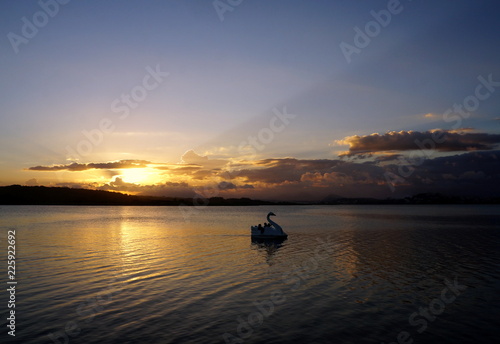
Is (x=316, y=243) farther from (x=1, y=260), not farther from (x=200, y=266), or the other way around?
(x=1, y=260)

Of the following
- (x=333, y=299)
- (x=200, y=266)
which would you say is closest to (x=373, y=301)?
(x=333, y=299)

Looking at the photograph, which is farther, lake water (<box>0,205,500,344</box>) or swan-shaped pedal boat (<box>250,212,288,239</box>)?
swan-shaped pedal boat (<box>250,212,288,239</box>)

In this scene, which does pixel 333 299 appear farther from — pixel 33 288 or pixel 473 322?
pixel 33 288

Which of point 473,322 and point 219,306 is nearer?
point 473,322

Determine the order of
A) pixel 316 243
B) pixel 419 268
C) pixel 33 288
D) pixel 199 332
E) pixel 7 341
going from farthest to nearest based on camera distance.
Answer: pixel 316 243 < pixel 419 268 < pixel 33 288 < pixel 199 332 < pixel 7 341

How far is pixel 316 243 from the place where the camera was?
43125 mm

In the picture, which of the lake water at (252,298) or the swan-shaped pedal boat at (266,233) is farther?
the swan-shaped pedal boat at (266,233)

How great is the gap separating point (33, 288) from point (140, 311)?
7.93m

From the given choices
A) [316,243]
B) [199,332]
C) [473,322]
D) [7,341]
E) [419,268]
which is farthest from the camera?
[316,243]

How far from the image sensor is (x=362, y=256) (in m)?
32.5

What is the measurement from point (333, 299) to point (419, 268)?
12.2 meters

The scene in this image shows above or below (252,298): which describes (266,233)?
above

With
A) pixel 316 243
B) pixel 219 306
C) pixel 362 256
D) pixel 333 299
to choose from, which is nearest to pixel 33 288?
pixel 219 306

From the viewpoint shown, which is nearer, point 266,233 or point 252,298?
point 252,298
